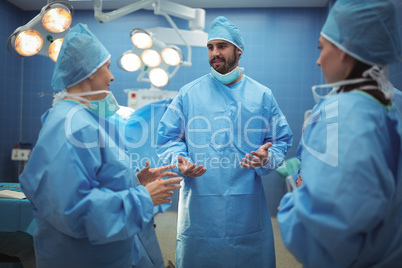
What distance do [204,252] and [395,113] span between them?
44.2 inches

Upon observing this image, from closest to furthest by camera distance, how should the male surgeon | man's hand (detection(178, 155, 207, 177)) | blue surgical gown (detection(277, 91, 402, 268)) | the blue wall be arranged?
blue surgical gown (detection(277, 91, 402, 268))
man's hand (detection(178, 155, 207, 177))
the male surgeon
the blue wall

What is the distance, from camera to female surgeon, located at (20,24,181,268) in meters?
1.04

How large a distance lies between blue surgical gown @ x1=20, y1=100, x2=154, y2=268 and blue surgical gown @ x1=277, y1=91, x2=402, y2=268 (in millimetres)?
539

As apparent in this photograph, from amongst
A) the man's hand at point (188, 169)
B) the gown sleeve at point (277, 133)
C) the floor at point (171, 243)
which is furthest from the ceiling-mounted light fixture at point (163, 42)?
Result: the floor at point (171, 243)

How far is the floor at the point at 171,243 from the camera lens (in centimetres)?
301

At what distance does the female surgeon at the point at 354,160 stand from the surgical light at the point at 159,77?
7.25 ft

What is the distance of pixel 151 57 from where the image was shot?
3.02 meters

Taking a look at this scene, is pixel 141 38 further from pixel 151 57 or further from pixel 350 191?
pixel 350 191

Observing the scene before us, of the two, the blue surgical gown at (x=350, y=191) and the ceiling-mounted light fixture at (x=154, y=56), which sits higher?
the ceiling-mounted light fixture at (x=154, y=56)

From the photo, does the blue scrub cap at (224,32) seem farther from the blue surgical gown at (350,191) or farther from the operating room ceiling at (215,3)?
the operating room ceiling at (215,3)

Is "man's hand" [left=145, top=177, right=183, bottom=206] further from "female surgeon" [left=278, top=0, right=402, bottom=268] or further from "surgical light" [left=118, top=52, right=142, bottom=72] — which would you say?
"surgical light" [left=118, top=52, right=142, bottom=72]

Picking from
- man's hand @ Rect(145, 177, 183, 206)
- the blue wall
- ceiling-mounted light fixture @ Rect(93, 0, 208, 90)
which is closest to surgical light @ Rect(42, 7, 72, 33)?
ceiling-mounted light fixture @ Rect(93, 0, 208, 90)

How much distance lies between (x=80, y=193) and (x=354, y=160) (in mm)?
833

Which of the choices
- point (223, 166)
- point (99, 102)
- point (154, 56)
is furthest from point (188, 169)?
point (154, 56)
